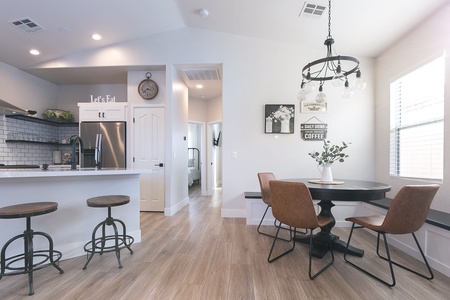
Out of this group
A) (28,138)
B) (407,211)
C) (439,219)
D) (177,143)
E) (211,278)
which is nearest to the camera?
(407,211)

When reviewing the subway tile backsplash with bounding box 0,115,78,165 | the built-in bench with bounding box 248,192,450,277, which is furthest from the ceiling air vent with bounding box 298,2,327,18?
the subway tile backsplash with bounding box 0,115,78,165

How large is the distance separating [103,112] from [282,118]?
339 cm

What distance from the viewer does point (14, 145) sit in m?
4.00

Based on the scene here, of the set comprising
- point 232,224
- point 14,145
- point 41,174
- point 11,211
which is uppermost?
point 14,145

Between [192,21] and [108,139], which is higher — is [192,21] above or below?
above

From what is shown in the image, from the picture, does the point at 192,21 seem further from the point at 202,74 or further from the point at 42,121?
the point at 42,121

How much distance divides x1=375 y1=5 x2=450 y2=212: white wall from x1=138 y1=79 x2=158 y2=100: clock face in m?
3.99

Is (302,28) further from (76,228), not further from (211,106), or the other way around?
(76,228)

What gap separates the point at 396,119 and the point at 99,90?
19.1 ft

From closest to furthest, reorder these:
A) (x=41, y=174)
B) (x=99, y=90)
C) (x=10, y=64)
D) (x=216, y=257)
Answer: (x=41, y=174)
(x=216, y=257)
(x=10, y=64)
(x=99, y=90)

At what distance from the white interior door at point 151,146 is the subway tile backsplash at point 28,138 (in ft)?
6.15

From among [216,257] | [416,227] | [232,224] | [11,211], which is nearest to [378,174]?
[416,227]

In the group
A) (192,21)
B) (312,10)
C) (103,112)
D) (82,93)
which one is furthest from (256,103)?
(82,93)

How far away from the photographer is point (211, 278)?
197 centimetres
